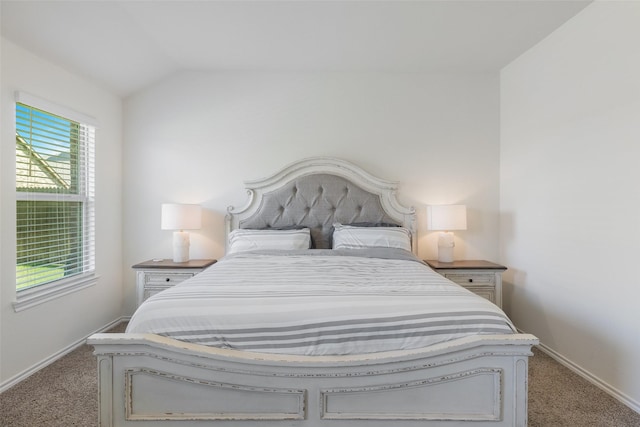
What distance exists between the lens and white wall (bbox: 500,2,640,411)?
6.14 feet

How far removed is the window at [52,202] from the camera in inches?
84.8

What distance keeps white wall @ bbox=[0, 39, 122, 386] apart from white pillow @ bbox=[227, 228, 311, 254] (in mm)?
1346

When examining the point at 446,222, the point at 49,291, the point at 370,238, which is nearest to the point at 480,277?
the point at 446,222

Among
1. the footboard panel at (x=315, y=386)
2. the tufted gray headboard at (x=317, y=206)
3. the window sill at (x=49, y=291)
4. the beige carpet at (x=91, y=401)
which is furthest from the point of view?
the tufted gray headboard at (x=317, y=206)

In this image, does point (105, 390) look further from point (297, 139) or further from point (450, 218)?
point (450, 218)

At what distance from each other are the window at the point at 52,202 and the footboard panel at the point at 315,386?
4.94ft

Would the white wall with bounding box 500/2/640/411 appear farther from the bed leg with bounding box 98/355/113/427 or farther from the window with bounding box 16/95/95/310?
the window with bounding box 16/95/95/310

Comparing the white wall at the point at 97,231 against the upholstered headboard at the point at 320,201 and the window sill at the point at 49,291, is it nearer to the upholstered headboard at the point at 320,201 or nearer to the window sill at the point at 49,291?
the window sill at the point at 49,291

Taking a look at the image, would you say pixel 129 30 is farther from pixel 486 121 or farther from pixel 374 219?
pixel 486 121

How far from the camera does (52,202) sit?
244cm

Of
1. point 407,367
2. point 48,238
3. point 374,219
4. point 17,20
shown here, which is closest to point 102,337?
point 407,367

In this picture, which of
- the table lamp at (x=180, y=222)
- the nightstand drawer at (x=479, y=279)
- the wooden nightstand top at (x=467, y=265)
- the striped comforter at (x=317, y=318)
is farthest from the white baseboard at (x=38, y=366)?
the nightstand drawer at (x=479, y=279)

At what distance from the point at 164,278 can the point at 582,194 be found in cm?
346

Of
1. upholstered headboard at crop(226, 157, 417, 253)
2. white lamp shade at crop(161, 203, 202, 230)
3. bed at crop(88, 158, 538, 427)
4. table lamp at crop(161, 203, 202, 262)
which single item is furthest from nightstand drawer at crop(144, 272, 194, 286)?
bed at crop(88, 158, 538, 427)
